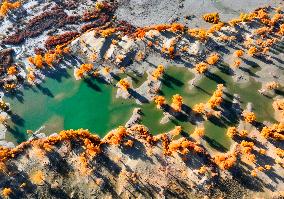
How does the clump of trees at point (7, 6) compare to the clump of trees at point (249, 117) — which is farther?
the clump of trees at point (7, 6)

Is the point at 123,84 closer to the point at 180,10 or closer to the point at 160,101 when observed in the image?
the point at 160,101

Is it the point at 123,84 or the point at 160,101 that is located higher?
the point at 160,101

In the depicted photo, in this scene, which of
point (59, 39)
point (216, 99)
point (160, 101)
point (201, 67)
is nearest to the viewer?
point (216, 99)

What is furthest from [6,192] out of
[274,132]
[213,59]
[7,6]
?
[7,6]

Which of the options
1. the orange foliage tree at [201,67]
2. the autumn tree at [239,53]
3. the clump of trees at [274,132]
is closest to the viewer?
the clump of trees at [274,132]

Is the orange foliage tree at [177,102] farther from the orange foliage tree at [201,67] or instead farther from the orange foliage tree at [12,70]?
the orange foliage tree at [12,70]

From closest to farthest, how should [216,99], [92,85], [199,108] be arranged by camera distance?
[199,108] → [216,99] → [92,85]

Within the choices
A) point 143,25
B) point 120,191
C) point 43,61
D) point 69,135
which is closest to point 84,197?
point 120,191

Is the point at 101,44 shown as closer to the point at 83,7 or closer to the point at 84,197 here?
the point at 83,7

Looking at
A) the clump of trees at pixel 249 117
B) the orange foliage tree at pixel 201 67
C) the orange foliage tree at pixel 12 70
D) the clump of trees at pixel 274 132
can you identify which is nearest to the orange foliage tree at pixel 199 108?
the clump of trees at pixel 249 117

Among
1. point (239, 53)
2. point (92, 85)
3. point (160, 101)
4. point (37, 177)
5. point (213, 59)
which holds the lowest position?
point (37, 177)
